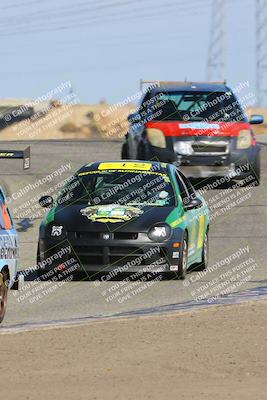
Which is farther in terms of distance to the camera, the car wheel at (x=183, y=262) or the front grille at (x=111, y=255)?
the car wheel at (x=183, y=262)

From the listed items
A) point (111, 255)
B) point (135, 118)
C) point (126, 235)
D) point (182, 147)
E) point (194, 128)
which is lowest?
point (182, 147)

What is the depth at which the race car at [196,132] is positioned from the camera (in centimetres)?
2308

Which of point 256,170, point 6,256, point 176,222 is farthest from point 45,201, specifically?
point 256,170

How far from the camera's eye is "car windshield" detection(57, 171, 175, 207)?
1522cm

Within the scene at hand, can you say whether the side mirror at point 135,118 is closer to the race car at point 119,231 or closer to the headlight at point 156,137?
the headlight at point 156,137

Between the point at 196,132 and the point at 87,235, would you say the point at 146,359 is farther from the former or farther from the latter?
the point at 196,132

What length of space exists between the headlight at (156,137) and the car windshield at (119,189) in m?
7.32

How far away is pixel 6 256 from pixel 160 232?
3.10 meters

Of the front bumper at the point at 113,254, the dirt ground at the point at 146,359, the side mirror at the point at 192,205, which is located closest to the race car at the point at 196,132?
the side mirror at the point at 192,205

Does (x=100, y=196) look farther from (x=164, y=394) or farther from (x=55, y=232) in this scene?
(x=164, y=394)

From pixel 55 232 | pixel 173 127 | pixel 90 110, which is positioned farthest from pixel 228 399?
pixel 90 110

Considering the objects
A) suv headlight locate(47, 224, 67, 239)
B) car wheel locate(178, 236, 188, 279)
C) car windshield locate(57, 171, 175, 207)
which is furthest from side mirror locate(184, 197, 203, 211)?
suv headlight locate(47, 224, 67, 239)

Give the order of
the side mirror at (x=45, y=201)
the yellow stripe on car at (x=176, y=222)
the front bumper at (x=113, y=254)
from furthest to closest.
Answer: the side mirror at (x=45, y=201) → the yellow stripe on car at (x=176, y=222) → the front bumper at (x=113, y=254)

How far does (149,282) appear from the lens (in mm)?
14703
